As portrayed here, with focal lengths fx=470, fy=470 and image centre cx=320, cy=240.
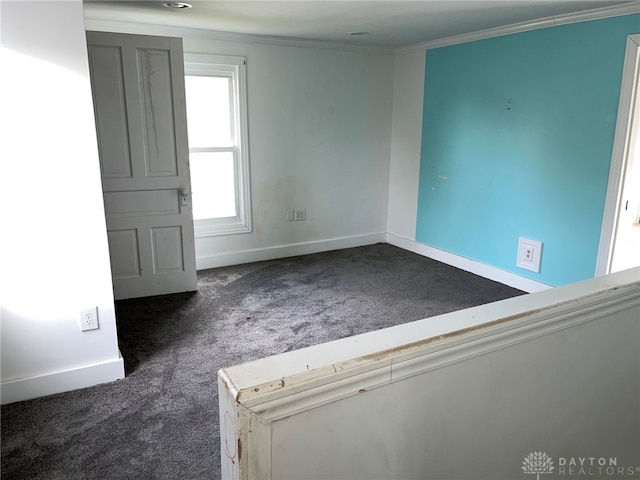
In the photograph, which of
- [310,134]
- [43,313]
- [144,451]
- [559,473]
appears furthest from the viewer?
[310,134]

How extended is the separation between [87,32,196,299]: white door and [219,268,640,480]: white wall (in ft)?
9.92

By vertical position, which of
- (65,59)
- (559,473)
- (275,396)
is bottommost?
(559,473)

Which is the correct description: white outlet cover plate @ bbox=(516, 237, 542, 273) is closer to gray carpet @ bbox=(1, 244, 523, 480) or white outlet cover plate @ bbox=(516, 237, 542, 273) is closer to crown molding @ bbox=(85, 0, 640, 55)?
gray carpet @ bbox=(1, 244, 523, 480)

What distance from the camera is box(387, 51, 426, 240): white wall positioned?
Result: 4.91m

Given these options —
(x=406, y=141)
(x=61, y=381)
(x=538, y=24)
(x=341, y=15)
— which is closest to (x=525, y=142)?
(x=538, y=24)

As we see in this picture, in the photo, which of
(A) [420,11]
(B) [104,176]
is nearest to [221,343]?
(B) [104,176]

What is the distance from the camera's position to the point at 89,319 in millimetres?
2502

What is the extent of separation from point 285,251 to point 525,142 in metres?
2.50

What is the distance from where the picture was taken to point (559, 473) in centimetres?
159

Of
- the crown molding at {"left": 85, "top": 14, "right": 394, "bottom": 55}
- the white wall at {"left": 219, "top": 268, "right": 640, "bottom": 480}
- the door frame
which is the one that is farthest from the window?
the white wall at {"left": 219, "top": 268, "right": 640, "bottom": 480}

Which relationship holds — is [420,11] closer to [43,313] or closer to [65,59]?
[65,59]

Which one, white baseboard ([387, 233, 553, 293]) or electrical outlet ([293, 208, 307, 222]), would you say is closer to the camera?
white baseboard ([387, 233, 553, 293])

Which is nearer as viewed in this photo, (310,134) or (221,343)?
(221,343)

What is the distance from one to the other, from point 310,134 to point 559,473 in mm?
3835
